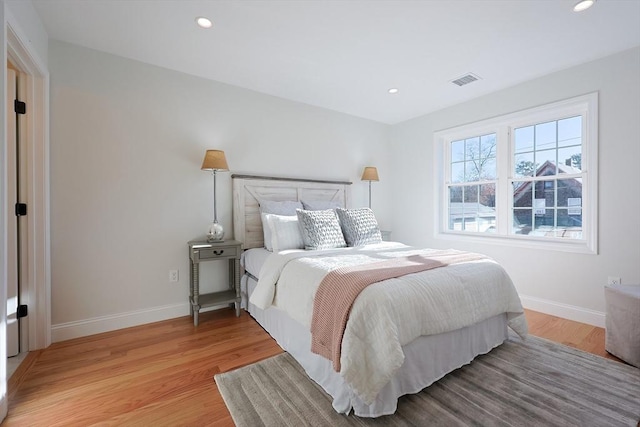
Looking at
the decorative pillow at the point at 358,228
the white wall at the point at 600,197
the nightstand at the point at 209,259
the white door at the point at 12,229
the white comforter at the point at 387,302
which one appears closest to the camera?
the white comforter at the point at 387,302

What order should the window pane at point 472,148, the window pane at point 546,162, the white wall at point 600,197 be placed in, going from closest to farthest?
the white wall at point 600,197 < the window pane at point 546,162 < the window pane at point 472,148

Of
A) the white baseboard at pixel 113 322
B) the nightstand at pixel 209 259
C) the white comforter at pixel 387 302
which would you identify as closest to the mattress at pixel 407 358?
the white comforter at pixel 387 302

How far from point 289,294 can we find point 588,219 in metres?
2.97

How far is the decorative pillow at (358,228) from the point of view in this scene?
2.90 m

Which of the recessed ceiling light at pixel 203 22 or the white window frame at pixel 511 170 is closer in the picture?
the recessed ceiling light at pixel 203 22

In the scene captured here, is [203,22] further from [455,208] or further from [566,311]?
[566,311]

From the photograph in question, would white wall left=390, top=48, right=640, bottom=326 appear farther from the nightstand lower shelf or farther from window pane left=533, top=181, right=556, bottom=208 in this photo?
the nightstand lower shelf

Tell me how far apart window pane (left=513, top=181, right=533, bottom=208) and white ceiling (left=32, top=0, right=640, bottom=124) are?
44.5 inches

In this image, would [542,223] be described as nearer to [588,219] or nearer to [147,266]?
[588,219]

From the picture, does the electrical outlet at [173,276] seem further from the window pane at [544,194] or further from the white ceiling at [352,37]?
the window pane at [544,194]

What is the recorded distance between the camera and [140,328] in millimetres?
2596

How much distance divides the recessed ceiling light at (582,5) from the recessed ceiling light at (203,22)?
259cm

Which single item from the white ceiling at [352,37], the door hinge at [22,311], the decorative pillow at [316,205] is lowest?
the door hinge at [22,311]

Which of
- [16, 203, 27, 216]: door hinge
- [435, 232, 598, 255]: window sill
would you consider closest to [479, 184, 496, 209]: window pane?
[435, 232, 598, 255]: window sill
